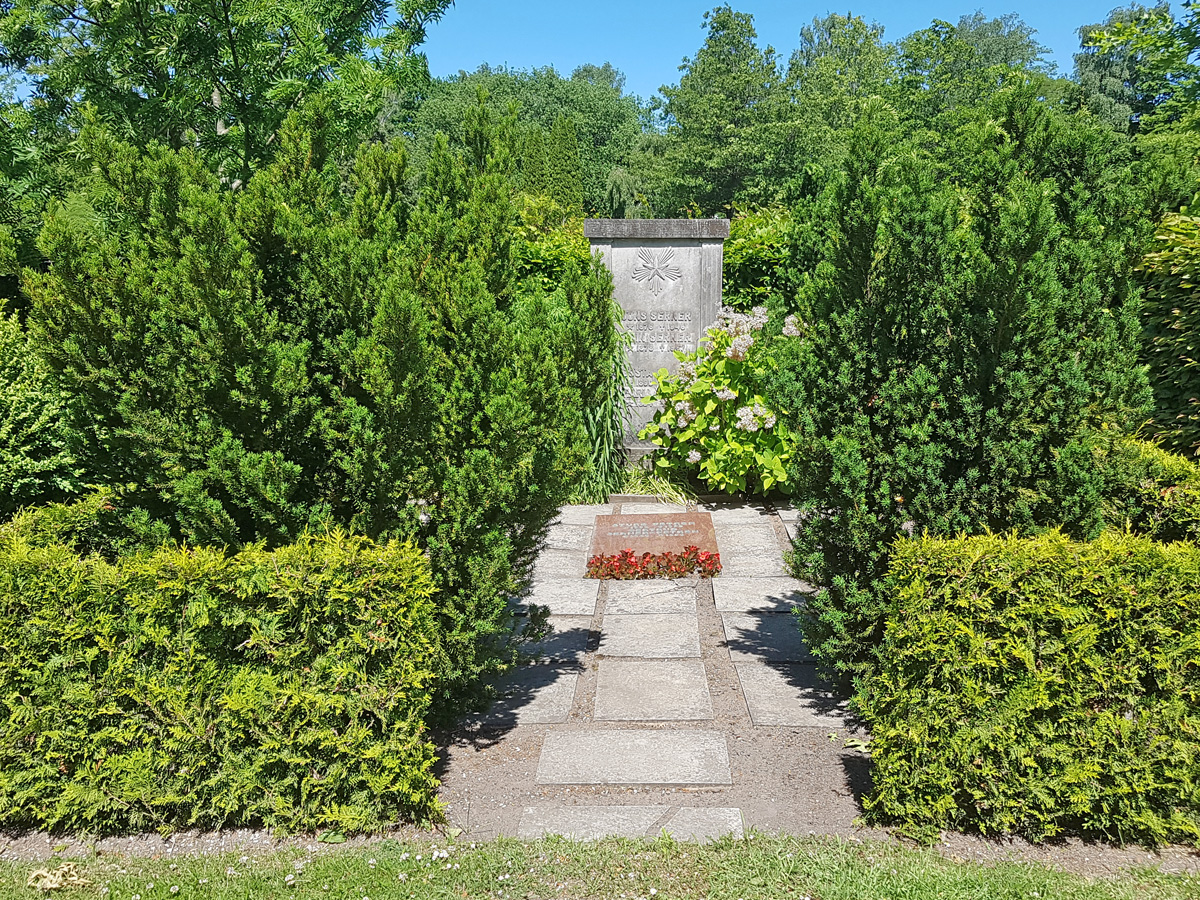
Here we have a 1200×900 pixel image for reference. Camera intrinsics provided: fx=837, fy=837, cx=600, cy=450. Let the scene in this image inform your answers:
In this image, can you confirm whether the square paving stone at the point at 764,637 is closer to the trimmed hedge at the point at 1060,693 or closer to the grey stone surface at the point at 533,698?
the grey stone surface at the point at 533,698

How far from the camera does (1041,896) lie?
2.63 meters

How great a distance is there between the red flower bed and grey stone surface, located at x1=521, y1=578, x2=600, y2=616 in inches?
6.4

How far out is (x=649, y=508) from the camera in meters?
8.12

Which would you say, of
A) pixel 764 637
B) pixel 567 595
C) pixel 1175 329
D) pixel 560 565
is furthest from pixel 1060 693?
pixel 560 565

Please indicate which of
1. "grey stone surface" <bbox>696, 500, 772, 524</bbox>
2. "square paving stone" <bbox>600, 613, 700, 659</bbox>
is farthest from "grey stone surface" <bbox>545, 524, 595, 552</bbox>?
"square paving stone" <bbox>600, 613, 700, 659</bbox>

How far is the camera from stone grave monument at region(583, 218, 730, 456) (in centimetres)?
912

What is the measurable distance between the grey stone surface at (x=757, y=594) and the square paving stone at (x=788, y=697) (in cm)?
92

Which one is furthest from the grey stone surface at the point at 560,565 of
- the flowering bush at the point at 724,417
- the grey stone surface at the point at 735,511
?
the flowering bush at the point at 724,417

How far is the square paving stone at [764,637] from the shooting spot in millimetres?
4723

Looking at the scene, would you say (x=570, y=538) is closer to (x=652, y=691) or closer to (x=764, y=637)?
(x=764, y=637)

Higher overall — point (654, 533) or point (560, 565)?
point (654, 533)

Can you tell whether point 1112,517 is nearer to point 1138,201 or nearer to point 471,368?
point 1138,201

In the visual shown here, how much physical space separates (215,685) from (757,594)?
→ 12.0 feet

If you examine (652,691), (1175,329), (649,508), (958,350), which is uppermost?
(1175,329)
